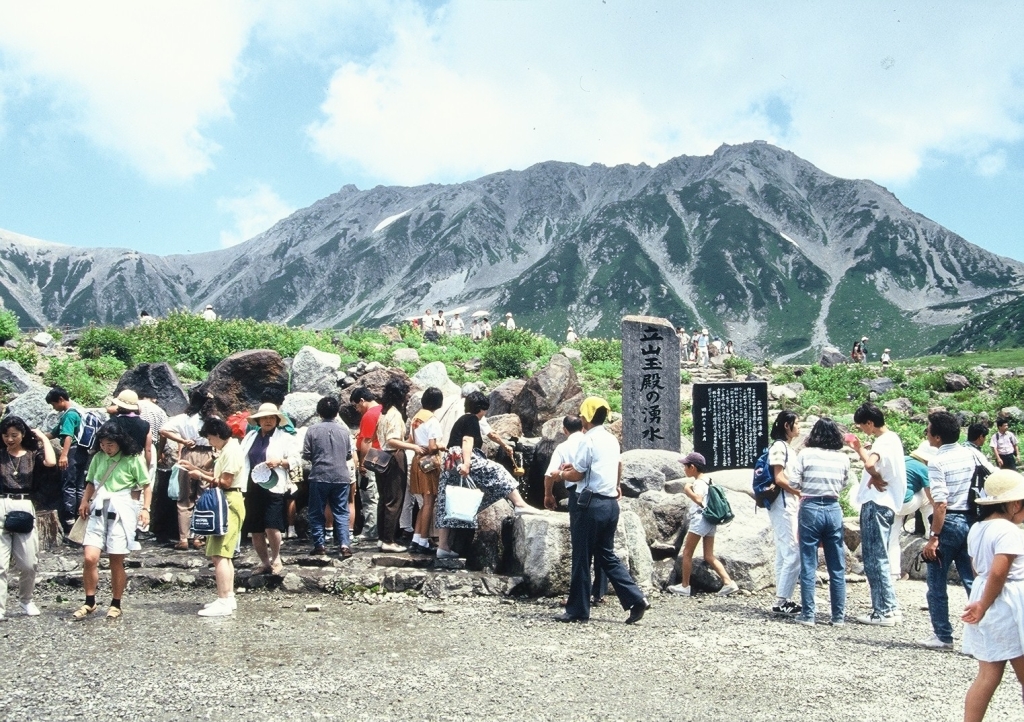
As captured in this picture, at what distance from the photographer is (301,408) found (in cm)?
1648

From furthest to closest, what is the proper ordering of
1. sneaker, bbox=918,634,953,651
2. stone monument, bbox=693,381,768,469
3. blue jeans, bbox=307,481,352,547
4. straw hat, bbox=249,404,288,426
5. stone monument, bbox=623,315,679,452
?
stone monument, bbox=623,315,679,452
stone monument, bbox=693,381,768,469
blue jeans, bbox=307,481,352,547
straw hat, bbox=249,404,288,426
sneaker, bbox=918,634,953,651

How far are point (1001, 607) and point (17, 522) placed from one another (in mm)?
7204

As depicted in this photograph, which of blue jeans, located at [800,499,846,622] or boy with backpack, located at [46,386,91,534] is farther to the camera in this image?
boy with backpack, located at [46,386,91,534]

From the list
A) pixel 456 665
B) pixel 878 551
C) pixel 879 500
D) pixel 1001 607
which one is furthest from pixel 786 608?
pixel 456 665

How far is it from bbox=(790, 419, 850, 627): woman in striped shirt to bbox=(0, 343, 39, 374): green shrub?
1832 cm

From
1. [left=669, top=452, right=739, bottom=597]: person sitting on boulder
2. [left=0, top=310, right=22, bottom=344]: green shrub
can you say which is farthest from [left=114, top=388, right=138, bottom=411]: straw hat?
[left=0, top=310, right=22, bottom=344]: green shrub

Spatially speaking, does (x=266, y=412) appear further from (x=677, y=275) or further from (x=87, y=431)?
(x=677, y=275)

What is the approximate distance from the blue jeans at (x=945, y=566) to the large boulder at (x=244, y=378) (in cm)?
1344

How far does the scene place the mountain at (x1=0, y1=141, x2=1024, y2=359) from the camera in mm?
134625

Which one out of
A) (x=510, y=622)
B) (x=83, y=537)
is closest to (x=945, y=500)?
→ (x=510, y=622)

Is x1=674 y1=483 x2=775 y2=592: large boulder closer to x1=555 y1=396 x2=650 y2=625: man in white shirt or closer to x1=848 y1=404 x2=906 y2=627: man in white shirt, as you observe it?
x1=848 y1=404 x2=906 y2=627: man in white shirt

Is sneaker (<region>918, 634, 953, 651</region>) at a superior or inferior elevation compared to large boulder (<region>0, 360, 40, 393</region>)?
inferior

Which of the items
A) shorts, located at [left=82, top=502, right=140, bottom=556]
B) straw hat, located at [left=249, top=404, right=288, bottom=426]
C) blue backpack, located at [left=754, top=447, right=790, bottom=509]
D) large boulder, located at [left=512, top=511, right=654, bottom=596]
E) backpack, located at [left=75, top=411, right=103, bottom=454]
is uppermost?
straw hat, located at [left=249, top=404, right=288, bottom=426]

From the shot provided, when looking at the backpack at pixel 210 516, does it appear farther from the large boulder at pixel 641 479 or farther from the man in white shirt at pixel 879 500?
the large boulder at pixel 641 479
